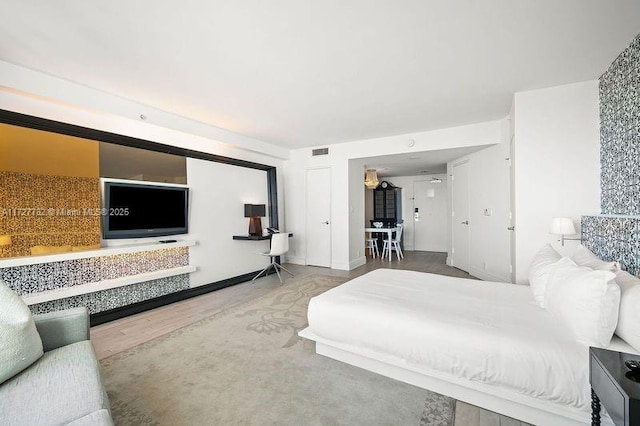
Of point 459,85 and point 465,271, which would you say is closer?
point 459,85

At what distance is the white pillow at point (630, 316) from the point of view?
1.41 meters

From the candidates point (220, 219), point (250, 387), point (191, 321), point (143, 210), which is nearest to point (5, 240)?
point (143, 210)

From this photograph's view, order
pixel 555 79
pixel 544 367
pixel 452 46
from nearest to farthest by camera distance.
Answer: pixel 544 367 → pixel 452 46 → pixel 555 79

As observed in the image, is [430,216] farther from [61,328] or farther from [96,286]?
[61,328]

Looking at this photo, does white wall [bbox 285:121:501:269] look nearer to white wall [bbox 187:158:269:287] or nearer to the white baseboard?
white wall [bbox 187:158:269:287]

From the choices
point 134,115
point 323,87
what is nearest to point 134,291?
point 134,115

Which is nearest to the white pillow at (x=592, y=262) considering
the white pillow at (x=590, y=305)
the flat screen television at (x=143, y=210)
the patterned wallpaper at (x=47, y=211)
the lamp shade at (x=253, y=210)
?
the white pillow at (x=590, y=305)

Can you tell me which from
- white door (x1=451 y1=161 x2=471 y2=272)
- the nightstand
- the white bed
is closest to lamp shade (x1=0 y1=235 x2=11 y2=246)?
the white bed

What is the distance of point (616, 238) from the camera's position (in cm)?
235

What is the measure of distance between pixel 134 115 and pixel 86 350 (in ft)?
9.98

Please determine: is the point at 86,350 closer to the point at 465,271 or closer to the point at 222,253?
the point at 222,253

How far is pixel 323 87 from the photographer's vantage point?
10.8ft

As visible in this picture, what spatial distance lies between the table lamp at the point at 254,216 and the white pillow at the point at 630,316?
4.68m

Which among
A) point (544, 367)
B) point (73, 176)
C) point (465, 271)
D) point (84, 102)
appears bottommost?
point (465, 271)
